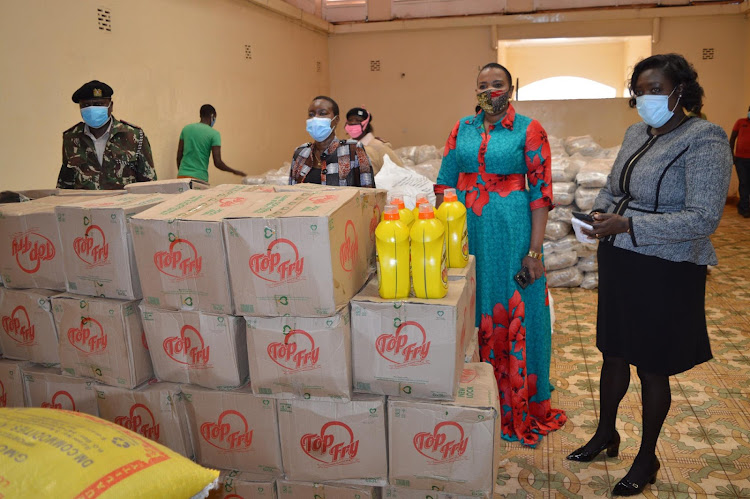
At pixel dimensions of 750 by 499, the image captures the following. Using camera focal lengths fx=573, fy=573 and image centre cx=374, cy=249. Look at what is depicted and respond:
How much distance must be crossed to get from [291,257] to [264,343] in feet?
0.92

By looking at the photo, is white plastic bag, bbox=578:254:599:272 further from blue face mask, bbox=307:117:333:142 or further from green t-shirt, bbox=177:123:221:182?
green t-shirt, bbox=177:123:221:182

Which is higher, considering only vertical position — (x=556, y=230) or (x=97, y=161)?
(x=97, y=161)

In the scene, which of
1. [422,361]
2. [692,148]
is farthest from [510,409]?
[692,148]

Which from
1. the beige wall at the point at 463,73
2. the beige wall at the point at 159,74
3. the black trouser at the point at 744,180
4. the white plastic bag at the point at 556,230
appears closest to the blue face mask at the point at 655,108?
the white plastic bag at the point at 556,230

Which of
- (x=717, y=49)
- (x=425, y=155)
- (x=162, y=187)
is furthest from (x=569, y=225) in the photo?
(x=717, y=49)

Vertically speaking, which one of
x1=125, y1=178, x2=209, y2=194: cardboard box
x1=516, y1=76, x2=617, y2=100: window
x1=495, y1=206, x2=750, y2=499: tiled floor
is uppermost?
x1=516, y1=76, x2=617, y2=100: window

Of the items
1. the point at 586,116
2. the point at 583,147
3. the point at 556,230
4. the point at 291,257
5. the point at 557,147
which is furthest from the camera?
the point at 586,116

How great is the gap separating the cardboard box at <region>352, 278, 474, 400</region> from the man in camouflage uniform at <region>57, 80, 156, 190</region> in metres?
2.00

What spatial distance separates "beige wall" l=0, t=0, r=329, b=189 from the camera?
4004 mm

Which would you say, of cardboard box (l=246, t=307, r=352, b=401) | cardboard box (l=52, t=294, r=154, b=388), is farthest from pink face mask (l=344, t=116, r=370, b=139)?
cardboard box (l=246, t=307, r=352, b=401)

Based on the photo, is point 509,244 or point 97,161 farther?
point 97,161

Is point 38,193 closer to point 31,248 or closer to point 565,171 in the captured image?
point 31,248

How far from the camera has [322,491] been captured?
5.67ft

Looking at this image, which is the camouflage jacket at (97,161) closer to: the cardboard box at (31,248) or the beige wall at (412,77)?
the cardboard box at (31,248)
